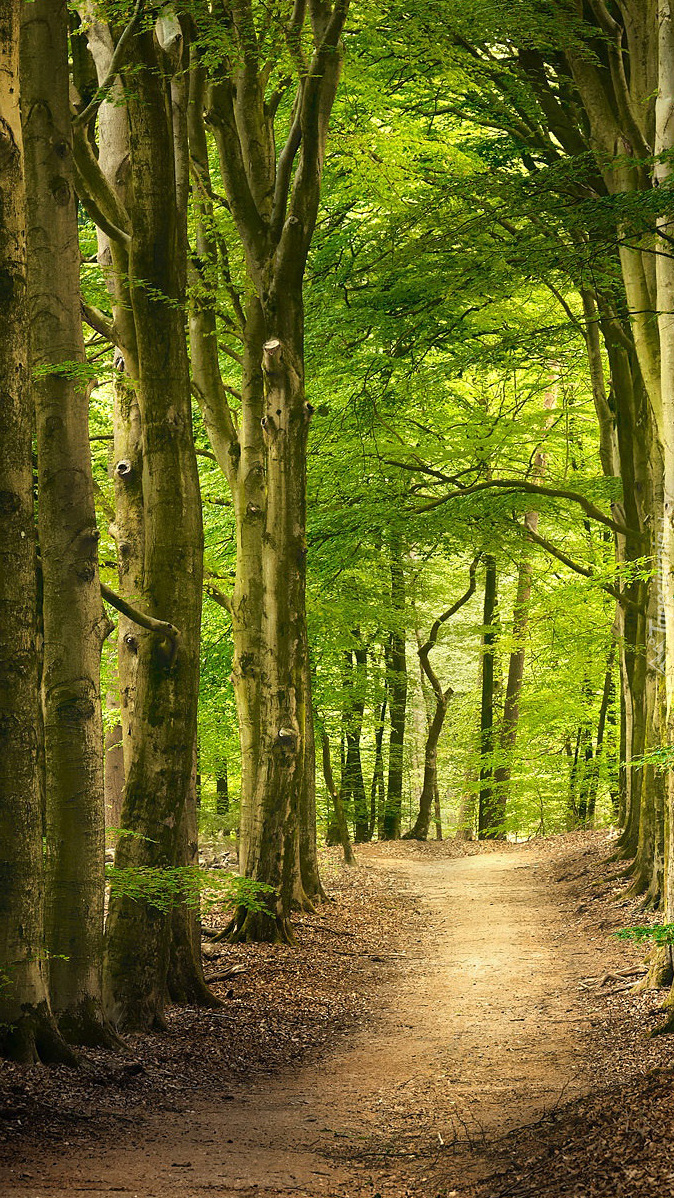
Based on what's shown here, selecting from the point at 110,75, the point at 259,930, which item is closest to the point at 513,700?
the point at 259,930

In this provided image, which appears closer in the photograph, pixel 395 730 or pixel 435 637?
pixel 435 637

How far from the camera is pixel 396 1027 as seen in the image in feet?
26.8

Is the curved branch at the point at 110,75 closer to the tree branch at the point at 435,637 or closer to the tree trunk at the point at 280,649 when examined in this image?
the tree trunk at the point at 280,649

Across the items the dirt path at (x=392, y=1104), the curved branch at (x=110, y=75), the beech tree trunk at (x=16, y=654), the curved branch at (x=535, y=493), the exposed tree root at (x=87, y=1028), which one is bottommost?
the dirt path at (x=392, y=1104)

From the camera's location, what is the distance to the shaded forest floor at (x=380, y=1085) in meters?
4.22

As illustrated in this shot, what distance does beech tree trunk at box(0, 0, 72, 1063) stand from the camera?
5004mm

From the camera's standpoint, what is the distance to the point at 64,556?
6195mm

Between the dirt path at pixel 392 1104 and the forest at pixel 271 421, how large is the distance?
19 cm

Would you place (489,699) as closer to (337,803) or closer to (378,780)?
(378,780)

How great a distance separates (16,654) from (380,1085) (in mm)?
3648

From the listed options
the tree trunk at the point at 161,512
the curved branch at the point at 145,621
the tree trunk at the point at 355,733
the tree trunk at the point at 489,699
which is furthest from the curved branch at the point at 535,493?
the tree trunk at the point at 489,699

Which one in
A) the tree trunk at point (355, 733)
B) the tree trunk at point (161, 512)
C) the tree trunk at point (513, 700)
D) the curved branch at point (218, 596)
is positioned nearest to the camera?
the tree trunk at point (161, 512)

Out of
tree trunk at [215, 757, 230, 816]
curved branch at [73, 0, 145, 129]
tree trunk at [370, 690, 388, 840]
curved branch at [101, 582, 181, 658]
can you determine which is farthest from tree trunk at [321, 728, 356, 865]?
curved branch at [73, 0, 145, 129]

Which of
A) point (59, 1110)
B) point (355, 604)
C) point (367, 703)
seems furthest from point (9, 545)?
point (367, 703)
